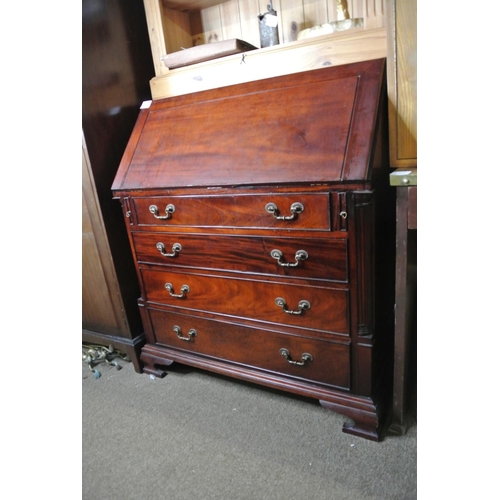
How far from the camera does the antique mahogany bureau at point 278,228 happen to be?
1063mm

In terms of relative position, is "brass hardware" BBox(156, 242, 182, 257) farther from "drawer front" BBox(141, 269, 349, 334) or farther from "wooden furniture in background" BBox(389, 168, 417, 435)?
"wooden furniture in background" BBox(389, 168, 417, 435)

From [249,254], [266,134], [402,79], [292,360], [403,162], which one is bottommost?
[292,360]

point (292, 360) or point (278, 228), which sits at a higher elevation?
point (278, 228)

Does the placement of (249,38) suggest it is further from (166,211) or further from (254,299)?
(254,299)

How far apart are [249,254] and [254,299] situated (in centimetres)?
17

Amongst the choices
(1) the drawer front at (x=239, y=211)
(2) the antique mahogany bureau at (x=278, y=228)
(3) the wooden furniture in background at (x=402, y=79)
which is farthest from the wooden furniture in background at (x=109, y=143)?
(3) the wooden furniture in background at (x=402, y=79)

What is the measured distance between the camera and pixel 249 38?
160cm

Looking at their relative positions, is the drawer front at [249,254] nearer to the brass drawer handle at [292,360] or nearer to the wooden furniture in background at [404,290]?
the wooden furniture in background at [404,290]

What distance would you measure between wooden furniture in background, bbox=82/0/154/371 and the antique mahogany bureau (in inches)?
5.1

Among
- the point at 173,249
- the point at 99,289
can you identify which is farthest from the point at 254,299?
the point at 99,289

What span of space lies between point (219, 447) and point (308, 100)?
1.19 metres

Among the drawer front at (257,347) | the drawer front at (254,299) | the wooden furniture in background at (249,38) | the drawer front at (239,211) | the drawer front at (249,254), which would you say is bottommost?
the drawer front at (257,347)
